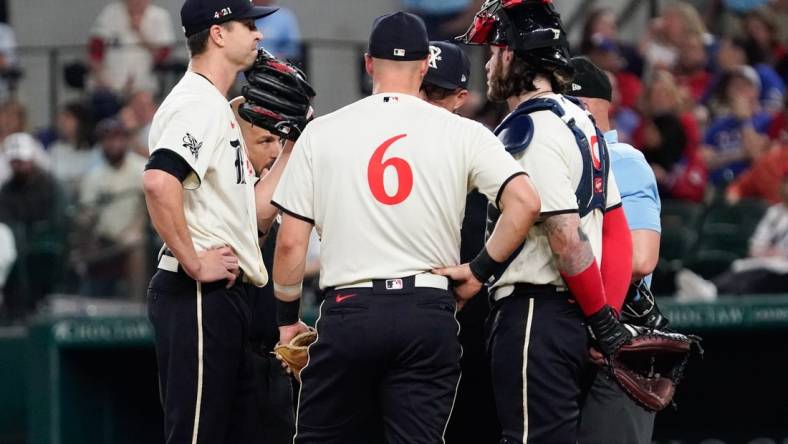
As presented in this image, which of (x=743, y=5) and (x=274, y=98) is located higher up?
(x=743, y=5)

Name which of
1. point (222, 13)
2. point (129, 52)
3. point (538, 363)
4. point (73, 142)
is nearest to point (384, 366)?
point (538, 363)

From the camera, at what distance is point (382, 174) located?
4.61 m

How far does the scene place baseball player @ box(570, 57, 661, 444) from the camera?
503cm

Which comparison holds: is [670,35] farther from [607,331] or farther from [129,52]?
[607,331]

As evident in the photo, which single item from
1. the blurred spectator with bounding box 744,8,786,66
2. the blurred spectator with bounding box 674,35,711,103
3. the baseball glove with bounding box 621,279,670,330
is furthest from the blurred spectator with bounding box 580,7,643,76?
the baseball glove with bounding box 621,279,670,330

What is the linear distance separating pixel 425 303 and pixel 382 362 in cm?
23

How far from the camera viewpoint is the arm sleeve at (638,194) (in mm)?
5185

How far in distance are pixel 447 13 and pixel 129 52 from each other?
2.54m

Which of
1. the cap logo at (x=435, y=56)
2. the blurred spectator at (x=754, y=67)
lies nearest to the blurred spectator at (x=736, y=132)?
the blurred spectator at (x=754, y=67)

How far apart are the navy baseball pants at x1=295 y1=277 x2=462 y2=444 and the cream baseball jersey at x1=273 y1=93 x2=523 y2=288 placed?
0.10 metres

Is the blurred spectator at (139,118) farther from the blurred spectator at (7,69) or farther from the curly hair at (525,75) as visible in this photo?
the curly hair at (525,75)

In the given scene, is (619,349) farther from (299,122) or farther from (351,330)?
(299,122)

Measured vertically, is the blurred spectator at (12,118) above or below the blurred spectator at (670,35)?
below

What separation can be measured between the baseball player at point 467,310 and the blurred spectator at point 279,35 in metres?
4.97
